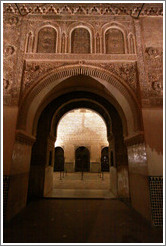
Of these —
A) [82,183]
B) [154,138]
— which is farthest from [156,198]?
[82,183]

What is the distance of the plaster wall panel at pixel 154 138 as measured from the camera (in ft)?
9.23

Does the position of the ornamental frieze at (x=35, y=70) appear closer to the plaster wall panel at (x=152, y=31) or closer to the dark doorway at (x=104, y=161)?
the plaster wall panel at (x=152, y=31)

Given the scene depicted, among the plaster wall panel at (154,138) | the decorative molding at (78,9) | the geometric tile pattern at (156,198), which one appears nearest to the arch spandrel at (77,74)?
the plaster wall panel at (154,138)

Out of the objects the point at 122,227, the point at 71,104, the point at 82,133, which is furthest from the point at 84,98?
the point at 82,133

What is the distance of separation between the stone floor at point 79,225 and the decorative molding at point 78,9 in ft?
16.5

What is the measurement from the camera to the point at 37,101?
358cm

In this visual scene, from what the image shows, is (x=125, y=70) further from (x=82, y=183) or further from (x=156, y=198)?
(x=82, y=183)

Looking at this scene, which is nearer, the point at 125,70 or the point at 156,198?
the point at 156,198

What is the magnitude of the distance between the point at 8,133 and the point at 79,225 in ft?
7.39

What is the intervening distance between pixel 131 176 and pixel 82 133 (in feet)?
28.7

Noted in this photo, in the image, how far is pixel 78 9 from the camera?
13.2 feet

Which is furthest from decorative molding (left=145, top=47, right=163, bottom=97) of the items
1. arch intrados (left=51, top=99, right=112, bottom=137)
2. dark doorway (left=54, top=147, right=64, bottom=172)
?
dark doorway (left=54, top=147, right=64, bottom=172)

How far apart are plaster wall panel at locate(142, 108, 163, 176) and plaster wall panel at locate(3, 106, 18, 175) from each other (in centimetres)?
277

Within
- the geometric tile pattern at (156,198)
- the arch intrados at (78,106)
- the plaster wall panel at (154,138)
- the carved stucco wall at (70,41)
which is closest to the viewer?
the geometric tile pattern at (156,198)
